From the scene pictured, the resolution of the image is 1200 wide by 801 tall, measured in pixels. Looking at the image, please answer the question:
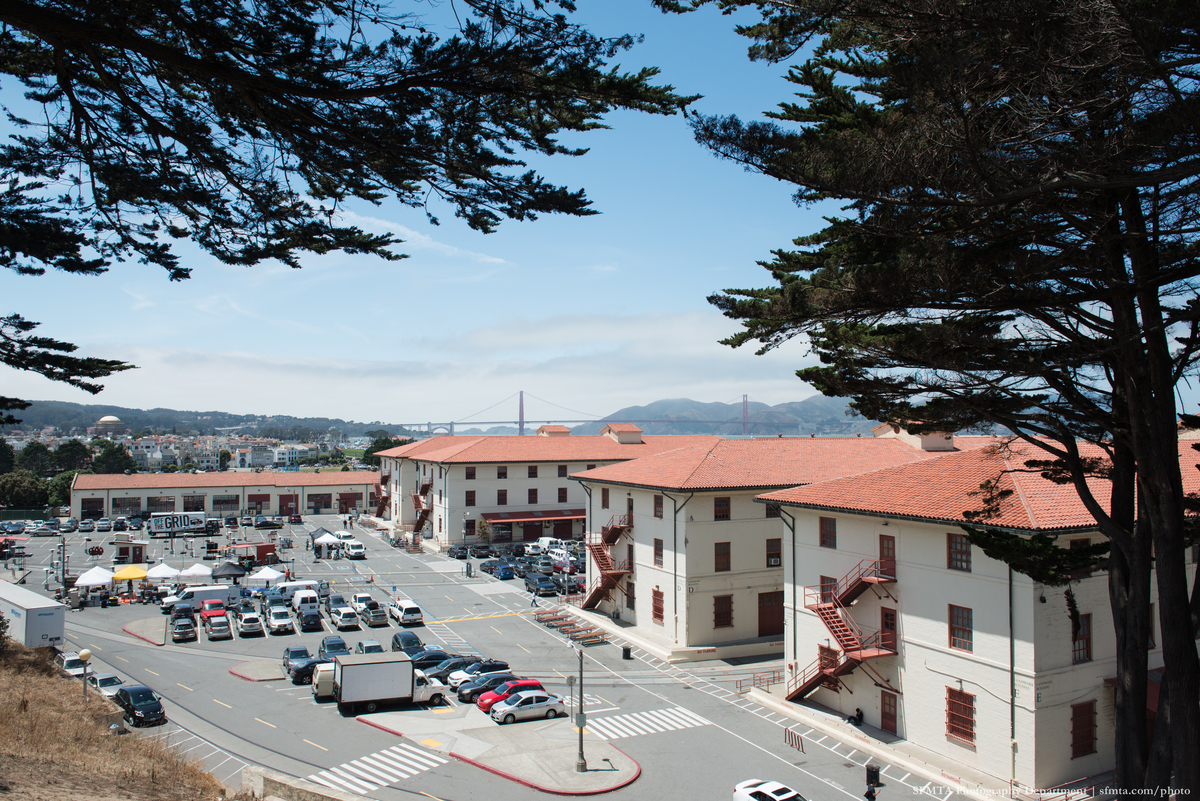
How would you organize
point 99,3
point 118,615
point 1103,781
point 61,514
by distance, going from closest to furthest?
point 99,3 → point 1103,781 → point 118,615 → point 61,514

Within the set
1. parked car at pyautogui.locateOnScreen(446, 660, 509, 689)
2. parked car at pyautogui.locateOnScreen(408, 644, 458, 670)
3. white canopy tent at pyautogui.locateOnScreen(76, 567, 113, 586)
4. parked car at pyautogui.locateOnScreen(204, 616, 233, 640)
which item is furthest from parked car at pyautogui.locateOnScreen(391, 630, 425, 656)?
white canopy tent at pyautogui.locateOnScreen(76, 567, 113, 586)

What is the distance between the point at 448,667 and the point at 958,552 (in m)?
21.6

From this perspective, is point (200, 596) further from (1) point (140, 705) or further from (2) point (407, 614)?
(1) point (140, 705)

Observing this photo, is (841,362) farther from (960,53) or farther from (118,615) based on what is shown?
(118,615)

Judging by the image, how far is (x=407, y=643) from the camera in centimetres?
3644

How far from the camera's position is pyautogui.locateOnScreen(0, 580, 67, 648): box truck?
111 feet

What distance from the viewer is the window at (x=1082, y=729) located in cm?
2209

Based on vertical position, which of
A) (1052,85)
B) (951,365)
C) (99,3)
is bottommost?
(951,365)

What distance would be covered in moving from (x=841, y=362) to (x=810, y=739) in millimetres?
17760

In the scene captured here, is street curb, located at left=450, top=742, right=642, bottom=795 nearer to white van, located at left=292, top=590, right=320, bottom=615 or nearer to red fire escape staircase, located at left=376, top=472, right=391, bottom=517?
white van, located at left=292, top=590, right=320, bottom=615

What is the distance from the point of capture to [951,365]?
12.9 metres

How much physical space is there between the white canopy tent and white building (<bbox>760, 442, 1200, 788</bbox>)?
1664 inches

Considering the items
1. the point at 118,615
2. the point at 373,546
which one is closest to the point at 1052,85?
the point at 118,615

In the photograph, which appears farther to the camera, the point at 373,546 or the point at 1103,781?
the point at 373,546
